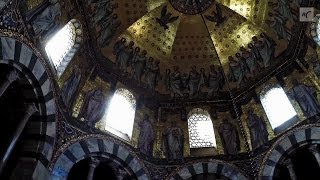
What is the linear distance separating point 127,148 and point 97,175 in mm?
1203

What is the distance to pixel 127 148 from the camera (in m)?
11.8

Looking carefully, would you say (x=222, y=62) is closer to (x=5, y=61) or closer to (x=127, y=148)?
(x=127, y=148)

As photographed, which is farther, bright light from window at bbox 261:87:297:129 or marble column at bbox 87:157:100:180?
bright light from window at bbox 261:87:297:129

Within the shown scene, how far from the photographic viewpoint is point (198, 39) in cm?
1531

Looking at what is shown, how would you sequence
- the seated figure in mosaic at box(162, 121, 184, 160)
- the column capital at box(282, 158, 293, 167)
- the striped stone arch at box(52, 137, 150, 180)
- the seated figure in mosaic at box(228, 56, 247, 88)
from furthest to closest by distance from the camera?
the seated figure in mosaic at box(228, 56, 247, 88) → the seated figure in mosaic at box(162, 121, 184, 160) → the column capital at box(282, 158, 293, 167) → the striped stone arch at box(52, 137, 150, 180)

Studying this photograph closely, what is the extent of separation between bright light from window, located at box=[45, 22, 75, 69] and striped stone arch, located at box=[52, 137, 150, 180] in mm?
2504

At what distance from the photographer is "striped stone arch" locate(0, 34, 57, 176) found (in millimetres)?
9352

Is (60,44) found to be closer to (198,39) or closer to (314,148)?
(198,39)

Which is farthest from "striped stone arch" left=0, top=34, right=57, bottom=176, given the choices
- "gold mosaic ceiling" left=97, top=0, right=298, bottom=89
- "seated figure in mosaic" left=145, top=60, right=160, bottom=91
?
"seated figure in mosaic" left=145, top=60, right=160, bottom=91

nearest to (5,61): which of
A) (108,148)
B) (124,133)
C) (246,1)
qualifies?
(108,148)

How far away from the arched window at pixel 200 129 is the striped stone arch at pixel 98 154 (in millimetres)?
2313

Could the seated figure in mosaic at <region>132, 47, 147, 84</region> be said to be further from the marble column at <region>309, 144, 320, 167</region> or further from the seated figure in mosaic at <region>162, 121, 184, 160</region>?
the marble column at <region>309, 144, 320, 167</region>

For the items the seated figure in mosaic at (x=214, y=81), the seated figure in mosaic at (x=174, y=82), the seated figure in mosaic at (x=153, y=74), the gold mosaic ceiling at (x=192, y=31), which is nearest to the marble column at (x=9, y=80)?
the gold mosaic ceiling at (x=192, y=31)

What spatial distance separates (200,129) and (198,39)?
3786mm
